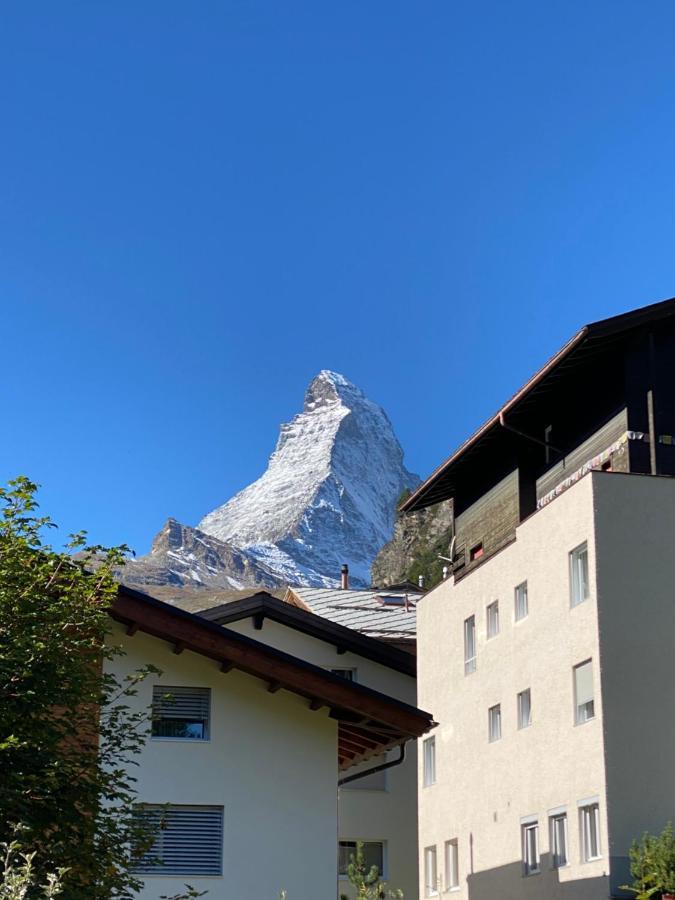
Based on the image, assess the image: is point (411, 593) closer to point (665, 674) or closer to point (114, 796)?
point (665, 674)

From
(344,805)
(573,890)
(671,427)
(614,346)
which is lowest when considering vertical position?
(573,890)

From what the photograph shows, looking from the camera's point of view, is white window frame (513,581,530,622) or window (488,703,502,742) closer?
white window frame (513,581,530,622)

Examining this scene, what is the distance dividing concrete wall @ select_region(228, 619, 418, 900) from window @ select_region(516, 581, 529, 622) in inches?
326

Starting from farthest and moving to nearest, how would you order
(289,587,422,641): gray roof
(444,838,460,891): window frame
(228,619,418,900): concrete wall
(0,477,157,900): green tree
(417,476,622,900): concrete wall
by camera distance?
(289,587,422,641): gray roof
(228,619,418,900): concrete wall
(444,838,460,891): window frame
(417,476,622,900): concrete wall
(0,477,157,900): green tree

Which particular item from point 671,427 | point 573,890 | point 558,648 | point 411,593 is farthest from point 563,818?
point 411,593

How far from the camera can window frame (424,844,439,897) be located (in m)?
35.9

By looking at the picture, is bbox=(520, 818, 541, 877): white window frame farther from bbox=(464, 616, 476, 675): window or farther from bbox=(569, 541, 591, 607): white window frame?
bbox=(464, 616, 476, 675): window

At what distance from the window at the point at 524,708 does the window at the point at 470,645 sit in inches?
122

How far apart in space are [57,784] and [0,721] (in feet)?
3.02

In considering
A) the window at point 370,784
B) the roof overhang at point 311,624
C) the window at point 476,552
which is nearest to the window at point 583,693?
the window at point 476,552

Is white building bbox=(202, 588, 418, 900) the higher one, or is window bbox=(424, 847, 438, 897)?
white building bbox=(202, 588, 418, 900)

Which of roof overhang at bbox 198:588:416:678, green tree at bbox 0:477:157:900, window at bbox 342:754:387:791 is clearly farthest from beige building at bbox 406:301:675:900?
green tree at bbox 0:477:157:900

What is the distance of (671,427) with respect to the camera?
2958 cm

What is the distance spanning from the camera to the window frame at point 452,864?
34.9m
